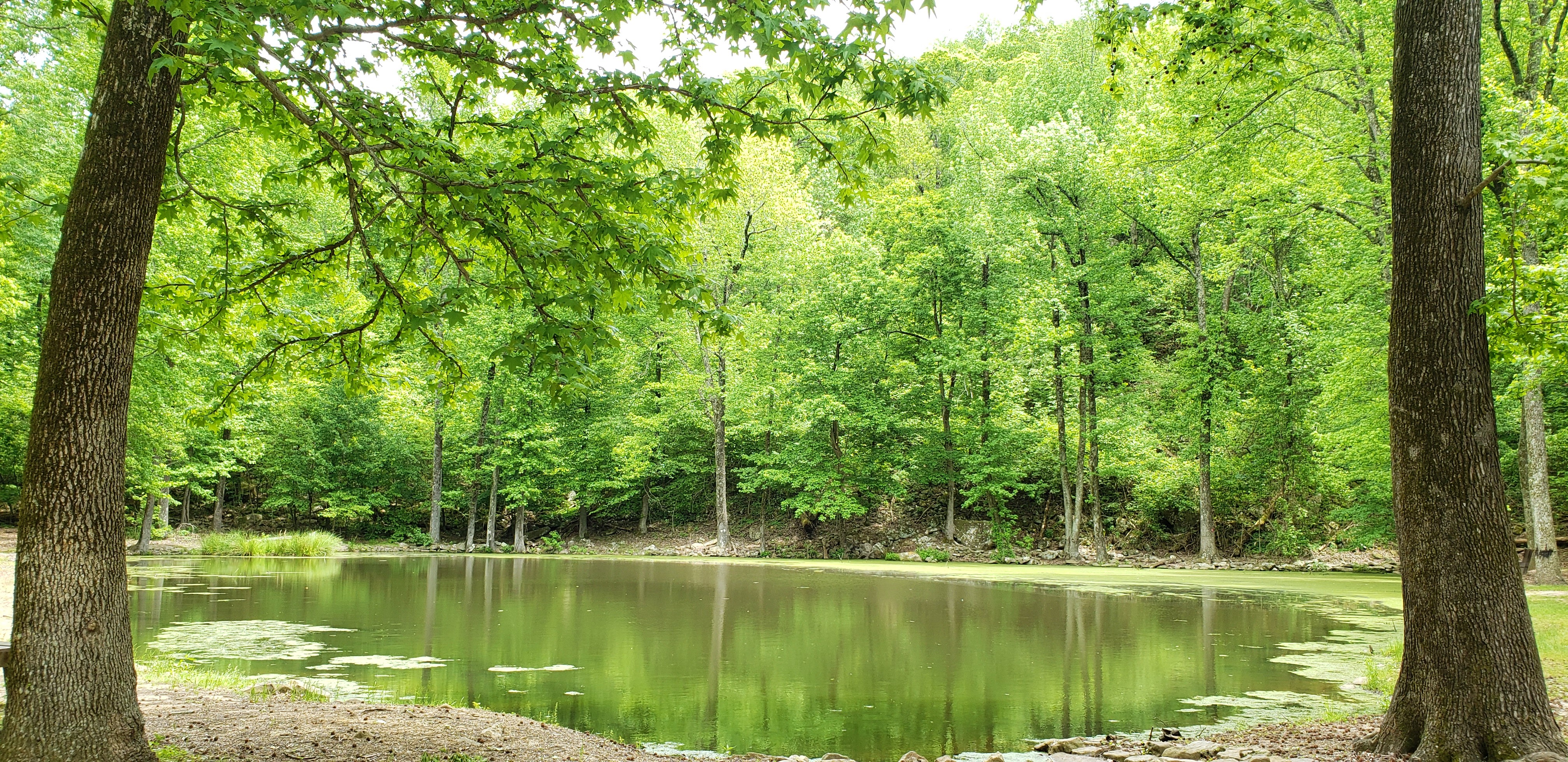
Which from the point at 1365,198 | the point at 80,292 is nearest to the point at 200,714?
the point at 80,292

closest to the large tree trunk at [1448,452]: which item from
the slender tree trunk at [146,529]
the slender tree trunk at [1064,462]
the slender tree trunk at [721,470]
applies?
the slender tree trunk at [1064,462]

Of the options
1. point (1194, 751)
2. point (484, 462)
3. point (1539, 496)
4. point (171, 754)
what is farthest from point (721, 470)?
point (171, 754)

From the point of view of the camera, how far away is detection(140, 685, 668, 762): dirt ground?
4.83 metres

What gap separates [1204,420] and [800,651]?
20.5 metres

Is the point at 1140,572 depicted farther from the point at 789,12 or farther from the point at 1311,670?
the point at 789,12

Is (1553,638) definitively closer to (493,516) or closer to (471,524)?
(493,516)

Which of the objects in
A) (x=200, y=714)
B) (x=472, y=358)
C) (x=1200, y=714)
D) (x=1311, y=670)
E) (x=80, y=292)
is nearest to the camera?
(x=80, y=292)

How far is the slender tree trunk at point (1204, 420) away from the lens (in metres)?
25.4

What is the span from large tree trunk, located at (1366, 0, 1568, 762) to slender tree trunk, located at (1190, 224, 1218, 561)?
69.4 feet

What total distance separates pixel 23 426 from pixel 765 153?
22306mm

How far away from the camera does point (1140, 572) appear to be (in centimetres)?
2330

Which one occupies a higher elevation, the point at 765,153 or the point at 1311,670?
the point at 765,153

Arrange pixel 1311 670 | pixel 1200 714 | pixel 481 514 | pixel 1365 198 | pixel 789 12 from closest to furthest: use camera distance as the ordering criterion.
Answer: pixel 789 12
pixel 1200 714
pixel 1311 670
pixel 1365 198
pixel 481 514

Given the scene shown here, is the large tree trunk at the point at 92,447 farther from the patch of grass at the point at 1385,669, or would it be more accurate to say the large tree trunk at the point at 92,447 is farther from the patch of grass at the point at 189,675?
the patch of grass at the point at 1385,669
